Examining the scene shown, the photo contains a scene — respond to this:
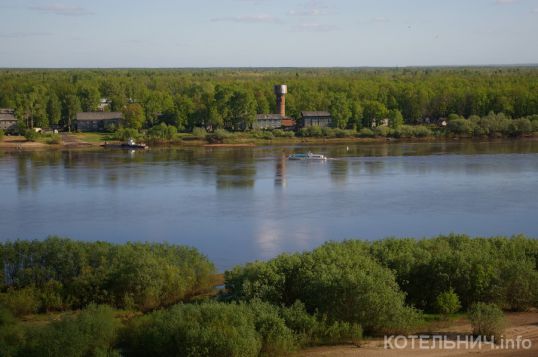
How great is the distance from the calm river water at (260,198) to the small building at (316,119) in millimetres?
9105

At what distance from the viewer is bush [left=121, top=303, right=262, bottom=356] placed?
893cm

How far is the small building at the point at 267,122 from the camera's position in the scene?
41562mm

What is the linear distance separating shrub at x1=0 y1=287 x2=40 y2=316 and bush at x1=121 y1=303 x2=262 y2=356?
2169mm

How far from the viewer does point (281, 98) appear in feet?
143

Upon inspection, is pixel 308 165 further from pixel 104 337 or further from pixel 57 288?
pixel 104 337

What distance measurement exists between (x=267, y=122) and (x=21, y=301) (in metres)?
31.5

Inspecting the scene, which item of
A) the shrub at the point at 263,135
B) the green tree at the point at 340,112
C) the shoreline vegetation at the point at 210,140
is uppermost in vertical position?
the green tree at the point at 340,112

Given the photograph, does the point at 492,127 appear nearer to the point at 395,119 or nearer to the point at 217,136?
the point at 395,119

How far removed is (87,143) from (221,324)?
2864 cm

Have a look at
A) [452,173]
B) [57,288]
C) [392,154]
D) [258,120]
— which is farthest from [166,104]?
[57,288]

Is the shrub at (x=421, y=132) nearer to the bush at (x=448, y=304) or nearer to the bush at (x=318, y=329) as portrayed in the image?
the bush at (x=448, y=304)

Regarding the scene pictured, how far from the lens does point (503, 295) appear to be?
1124cm

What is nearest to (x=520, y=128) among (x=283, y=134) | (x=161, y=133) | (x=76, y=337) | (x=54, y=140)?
(x=283, y=134)

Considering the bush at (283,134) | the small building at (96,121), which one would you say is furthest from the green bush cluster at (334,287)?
the small building at (96,121)
